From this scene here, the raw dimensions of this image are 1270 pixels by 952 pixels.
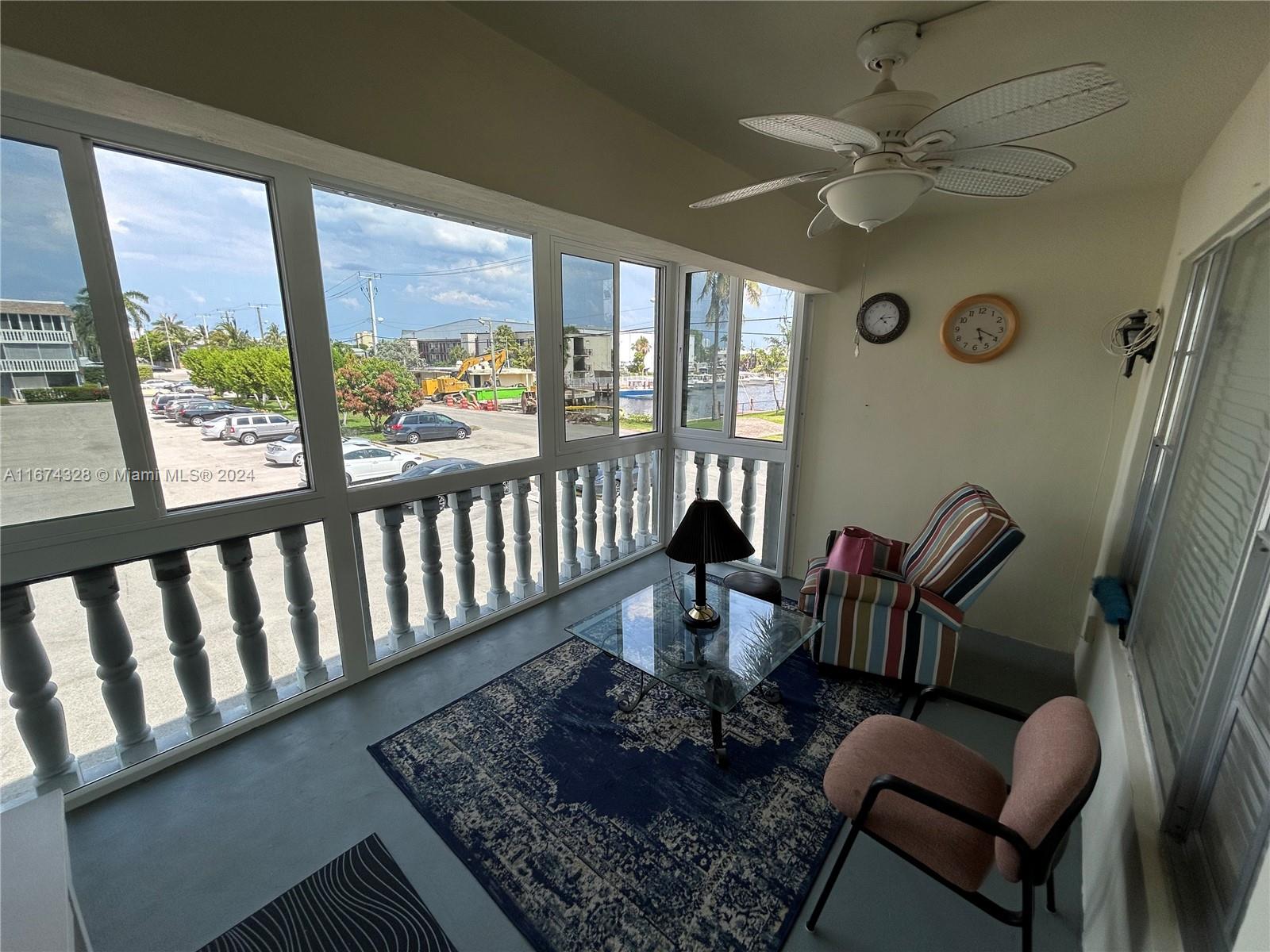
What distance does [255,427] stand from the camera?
1912mm

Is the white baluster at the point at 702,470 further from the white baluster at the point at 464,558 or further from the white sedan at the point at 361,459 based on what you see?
the white sedan at the point at 361,459

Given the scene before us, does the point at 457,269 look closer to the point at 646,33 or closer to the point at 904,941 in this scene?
the point at 646,33

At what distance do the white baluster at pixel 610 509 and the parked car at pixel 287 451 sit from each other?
70.7 inches

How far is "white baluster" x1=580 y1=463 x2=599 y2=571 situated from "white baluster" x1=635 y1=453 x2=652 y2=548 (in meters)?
0.46

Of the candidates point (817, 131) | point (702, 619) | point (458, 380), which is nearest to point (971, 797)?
point (702, 619)

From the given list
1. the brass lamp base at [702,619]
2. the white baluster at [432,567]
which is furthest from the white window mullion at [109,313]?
the brass lamp base at [702,619]

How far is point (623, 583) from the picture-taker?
3.43 meters

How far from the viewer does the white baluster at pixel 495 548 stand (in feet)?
9.15

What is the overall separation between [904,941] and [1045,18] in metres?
2.34

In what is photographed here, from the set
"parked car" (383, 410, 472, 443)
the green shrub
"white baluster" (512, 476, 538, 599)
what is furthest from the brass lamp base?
the green shrub

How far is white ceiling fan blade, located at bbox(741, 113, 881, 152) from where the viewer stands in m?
1.00

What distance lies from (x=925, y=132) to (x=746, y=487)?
2676 millimetres

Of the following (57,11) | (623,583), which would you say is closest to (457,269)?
(57,11)

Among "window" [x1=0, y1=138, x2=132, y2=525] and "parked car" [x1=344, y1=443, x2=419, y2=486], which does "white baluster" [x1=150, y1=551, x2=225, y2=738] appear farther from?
"parked car" [x1=344, y1=443, x2=419, y2=486]
